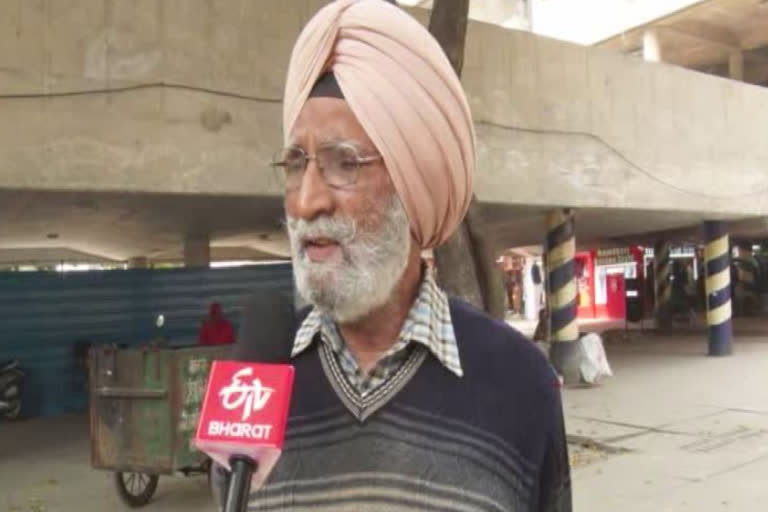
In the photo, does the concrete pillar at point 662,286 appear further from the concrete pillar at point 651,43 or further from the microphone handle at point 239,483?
the microphone handle at point 239,483

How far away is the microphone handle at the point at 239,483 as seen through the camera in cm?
92

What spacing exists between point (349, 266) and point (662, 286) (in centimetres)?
Result: 1987

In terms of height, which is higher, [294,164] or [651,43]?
[651,43]

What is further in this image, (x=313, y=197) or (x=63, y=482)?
(x=63, y=482)

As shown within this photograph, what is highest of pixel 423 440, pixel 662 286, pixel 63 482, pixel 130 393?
pixel 423 440

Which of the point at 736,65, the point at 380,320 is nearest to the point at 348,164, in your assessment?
the point at 380,320

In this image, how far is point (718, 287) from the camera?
1345 cm

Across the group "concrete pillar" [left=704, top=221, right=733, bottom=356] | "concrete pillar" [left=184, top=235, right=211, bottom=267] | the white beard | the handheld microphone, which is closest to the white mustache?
the white beard

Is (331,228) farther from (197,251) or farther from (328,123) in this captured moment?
(197,251)

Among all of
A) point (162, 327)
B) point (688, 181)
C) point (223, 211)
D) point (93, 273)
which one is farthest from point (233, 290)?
point (688, 181)

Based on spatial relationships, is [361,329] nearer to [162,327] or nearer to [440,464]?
[440,464]

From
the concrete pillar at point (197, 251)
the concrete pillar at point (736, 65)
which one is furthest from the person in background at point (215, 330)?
the concrete pillar at point (736, 65)

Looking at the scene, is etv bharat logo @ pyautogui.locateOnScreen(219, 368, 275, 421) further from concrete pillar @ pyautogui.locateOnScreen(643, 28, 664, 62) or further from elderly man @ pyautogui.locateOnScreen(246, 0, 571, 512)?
concrete pillar @ pyautogui.locateOnScreen(643, 28, 664, 62)

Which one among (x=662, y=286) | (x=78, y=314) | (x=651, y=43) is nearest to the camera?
(x=78, y=314)
